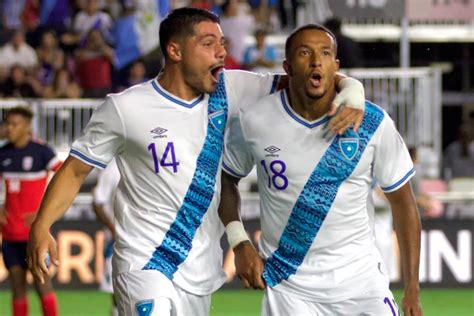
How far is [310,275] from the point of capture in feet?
23.9

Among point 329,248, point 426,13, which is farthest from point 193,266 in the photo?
point 426,13

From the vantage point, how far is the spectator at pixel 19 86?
65.6ft

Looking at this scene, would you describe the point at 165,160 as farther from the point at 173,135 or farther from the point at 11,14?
the point at 11,14

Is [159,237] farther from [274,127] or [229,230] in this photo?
[274,127]

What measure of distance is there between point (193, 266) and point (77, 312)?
7932 mm

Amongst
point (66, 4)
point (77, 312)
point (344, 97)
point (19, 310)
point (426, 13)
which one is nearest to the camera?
point (344, 97)

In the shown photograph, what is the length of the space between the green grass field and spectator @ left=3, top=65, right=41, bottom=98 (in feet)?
12.5

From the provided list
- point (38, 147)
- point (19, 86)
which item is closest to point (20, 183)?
point (38, 147)

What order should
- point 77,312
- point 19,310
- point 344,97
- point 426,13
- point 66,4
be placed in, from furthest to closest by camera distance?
point 66,4
point 426,13
point 77,312
point 19,310
point 344,97

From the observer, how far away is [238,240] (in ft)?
24.5

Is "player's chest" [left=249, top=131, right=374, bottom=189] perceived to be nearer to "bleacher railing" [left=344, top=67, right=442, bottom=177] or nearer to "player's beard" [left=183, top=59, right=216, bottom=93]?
"player's beard" [left=183, top=59, right=216, bottom=93]

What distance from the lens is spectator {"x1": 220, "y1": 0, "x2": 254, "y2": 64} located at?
19.8 meters

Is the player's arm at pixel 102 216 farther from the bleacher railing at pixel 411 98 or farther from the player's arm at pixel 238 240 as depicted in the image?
the bleacher railing at pixel 411 98

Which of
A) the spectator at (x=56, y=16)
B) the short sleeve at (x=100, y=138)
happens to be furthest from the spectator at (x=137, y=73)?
the short sleeve at (x=100, y=138)
